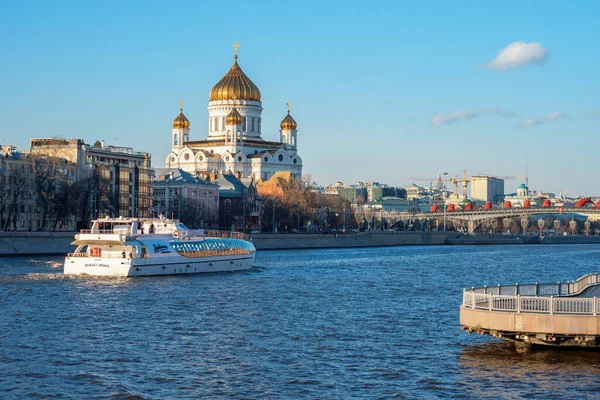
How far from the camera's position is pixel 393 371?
29141mm

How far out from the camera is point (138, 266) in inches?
2335

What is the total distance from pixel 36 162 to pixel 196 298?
2107 inches

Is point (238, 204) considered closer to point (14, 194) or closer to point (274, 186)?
point (274, 186)

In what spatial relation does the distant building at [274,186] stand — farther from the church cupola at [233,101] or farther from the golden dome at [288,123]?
the golden dome at [288,123]

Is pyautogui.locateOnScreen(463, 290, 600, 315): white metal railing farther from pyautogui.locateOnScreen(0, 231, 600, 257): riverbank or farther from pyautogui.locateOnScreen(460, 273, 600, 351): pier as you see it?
pyautogui.locateOnScreen(0, 231, 600, 257): riverbank

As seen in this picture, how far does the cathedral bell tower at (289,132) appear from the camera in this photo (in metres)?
Result: 195

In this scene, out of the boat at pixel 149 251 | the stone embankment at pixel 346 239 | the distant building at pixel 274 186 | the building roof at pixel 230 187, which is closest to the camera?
the boat at pixel 149 251

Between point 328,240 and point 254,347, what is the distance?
92.5 m

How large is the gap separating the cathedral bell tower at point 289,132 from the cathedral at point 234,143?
18.8ft

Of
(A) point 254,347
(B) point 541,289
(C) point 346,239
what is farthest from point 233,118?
(A) point 254,347

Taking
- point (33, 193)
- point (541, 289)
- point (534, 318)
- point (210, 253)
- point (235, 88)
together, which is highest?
point (235, 88)

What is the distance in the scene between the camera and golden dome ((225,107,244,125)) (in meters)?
181

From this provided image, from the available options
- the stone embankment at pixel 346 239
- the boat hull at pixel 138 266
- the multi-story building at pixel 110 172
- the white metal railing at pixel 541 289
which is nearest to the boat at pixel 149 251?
the boat hull at pixel 138 266

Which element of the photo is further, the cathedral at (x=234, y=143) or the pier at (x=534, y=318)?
the cathedral at (x=234, y=143)
